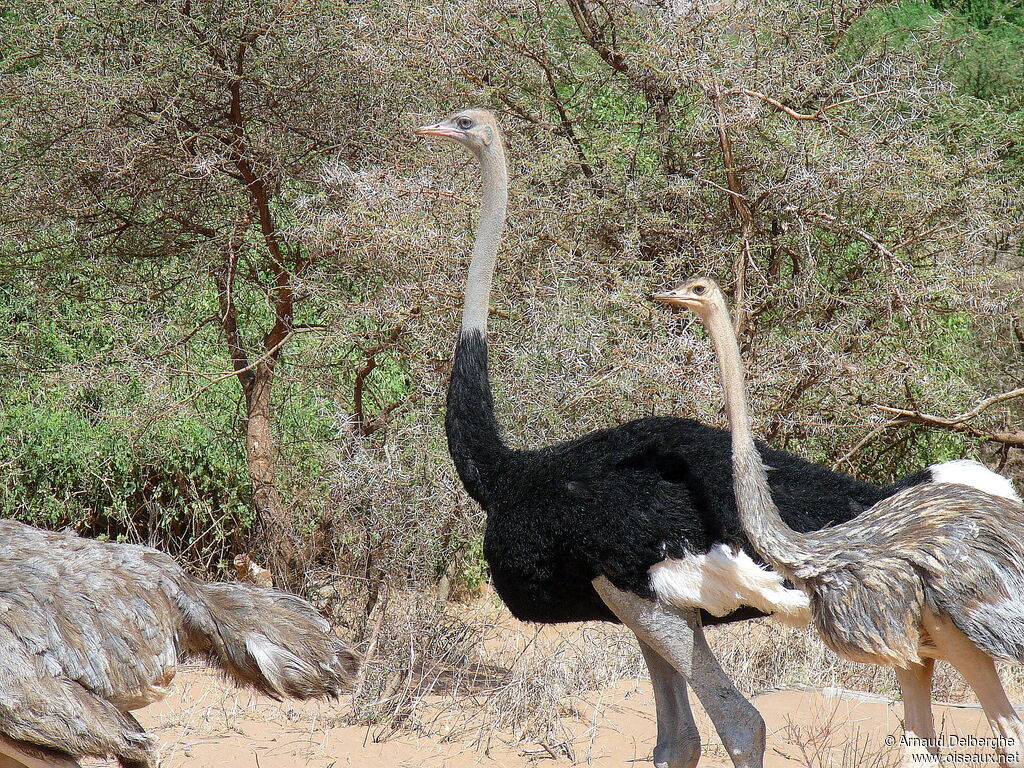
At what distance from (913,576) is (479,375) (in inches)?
65.6

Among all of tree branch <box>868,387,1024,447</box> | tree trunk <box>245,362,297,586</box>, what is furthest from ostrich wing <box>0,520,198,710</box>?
tree branch <box>868,387,1024,447</box>

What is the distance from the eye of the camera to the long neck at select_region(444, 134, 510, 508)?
4.05 meters

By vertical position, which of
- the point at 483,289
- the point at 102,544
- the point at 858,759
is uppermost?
the point at 483,289

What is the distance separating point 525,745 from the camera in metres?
4.75

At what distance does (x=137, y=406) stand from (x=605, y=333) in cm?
239

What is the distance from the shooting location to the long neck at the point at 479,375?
13.3ft

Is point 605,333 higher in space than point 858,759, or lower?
higher

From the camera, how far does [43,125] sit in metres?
6.12

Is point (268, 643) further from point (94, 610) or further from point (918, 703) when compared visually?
point (918, 703)

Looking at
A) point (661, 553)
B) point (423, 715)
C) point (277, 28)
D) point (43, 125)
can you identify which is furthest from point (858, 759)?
point (43, 125)

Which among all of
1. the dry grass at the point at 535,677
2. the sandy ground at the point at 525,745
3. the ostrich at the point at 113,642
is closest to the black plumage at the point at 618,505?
the ostrich at the point at 113,642

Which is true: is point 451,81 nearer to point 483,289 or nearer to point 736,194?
point 736,194

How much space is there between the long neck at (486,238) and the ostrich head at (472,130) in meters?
0.02

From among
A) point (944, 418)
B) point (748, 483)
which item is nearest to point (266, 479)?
point (944, 418)
